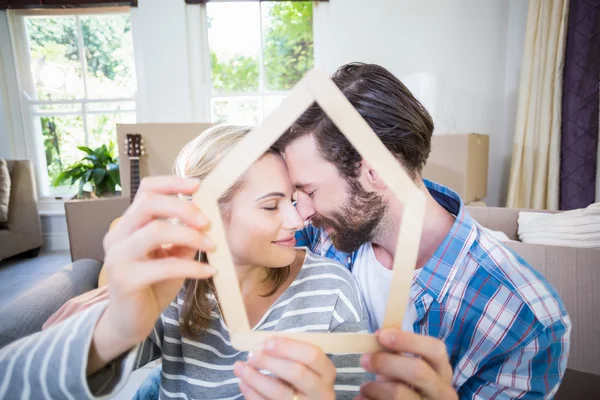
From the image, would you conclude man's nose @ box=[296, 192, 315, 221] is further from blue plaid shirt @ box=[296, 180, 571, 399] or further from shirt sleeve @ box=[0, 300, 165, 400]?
shirt sleeve @ box=[0, 300, 165, 400]

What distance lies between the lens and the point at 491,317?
0.68 meters

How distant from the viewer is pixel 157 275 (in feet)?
1.30

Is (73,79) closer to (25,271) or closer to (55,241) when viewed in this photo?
(55,241)

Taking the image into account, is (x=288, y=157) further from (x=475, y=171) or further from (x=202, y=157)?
(x=475, y=171)

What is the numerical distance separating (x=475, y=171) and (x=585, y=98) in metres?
0.67

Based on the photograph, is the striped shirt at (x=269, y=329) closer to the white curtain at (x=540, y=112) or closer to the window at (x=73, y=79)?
the white curtain at (x=540, y=112)

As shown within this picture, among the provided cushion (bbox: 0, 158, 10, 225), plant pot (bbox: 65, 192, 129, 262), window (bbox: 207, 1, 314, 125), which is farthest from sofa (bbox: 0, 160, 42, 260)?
window (bbox: 207, 1, 314, 125)

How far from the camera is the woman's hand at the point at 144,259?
0.39 metres

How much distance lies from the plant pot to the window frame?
5.32 ft

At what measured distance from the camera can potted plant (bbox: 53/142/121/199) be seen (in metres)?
2.80

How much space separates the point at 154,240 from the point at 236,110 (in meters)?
2.87

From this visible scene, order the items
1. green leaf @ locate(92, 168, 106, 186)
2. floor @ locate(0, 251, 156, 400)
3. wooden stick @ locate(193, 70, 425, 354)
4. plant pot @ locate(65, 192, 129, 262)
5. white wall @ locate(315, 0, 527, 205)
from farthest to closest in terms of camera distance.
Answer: green leaf @ locate(92, 168, 106, 186) < white wall @ locate(315, 0, 527, 205) < floor @ locate(0, 251, 156, 400) < plant pot @ locate(65, 192, 129, 262) < wooden stick @ locate(193, 70, 425, 354)

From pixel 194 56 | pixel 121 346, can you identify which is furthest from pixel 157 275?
pixel 194 56

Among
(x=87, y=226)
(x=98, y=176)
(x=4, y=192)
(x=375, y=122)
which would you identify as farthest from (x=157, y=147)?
(x=4, y=192)
